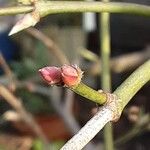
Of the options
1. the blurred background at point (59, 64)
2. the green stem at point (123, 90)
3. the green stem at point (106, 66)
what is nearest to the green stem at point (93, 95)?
the green stem at point (123, 90)

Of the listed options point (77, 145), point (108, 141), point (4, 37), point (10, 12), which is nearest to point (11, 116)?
point (108, 141)

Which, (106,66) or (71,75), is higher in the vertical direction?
(71,75)

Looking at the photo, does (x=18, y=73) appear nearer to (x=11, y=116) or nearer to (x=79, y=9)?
(x=11, y=116)

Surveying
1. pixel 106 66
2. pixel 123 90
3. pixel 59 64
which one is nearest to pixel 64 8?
pixel 123 90

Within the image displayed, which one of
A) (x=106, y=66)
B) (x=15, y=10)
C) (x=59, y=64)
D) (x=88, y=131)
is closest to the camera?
(x=88, y=131)

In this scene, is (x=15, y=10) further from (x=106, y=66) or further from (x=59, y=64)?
(x=59, y=64)
